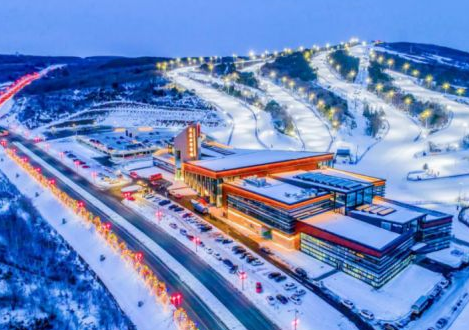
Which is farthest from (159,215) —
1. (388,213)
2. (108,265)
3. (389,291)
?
(389,291)

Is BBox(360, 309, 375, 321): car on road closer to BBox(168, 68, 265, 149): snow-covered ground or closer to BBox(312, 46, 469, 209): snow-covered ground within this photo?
BBox(312, 46, 469, 209): snow-covered ground

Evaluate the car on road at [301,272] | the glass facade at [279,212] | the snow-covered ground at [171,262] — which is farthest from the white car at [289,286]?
the glass facade at [279,212]

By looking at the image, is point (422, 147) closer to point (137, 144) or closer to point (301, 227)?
point (301, 227)

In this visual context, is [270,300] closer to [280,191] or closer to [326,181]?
[280,191]

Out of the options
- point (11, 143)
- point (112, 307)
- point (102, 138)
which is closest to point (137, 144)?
point (102, 138)

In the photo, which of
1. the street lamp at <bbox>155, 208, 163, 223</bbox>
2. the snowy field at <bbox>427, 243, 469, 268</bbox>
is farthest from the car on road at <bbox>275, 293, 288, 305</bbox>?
the street lamp at <bbox>155, 208, 163, 223</bbox>

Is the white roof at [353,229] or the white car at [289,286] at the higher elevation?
the white roof at [353,229]

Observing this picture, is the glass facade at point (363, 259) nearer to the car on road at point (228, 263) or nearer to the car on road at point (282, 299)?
the car on road at point (282, 299)
